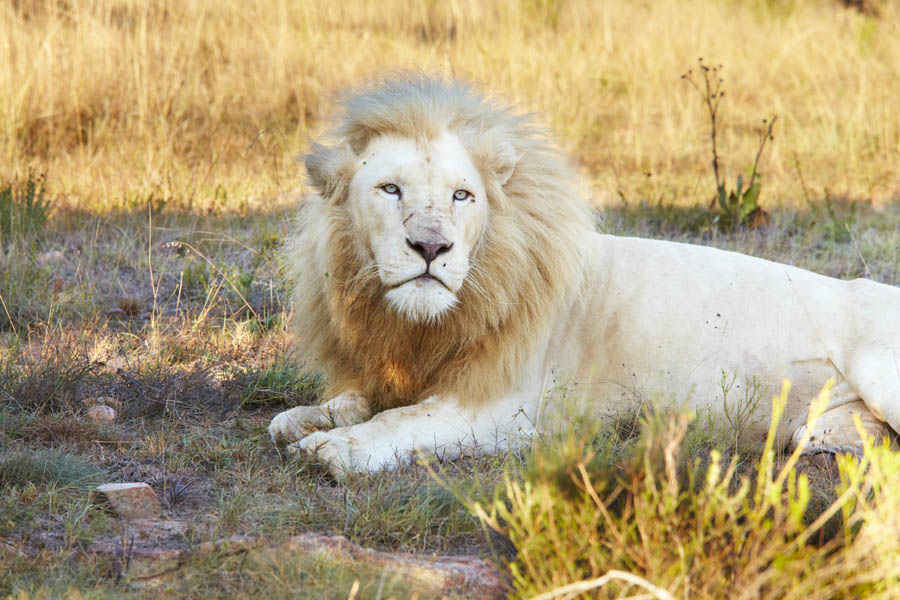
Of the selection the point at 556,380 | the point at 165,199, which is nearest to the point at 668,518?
the point at 556,380

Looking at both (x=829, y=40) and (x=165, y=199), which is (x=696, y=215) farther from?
(x=829, y=40)

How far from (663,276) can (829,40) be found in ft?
29.2

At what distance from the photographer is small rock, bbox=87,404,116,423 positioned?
4066 millimetres

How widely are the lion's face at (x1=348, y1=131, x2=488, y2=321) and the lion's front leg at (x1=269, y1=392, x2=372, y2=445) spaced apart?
0.59 meters

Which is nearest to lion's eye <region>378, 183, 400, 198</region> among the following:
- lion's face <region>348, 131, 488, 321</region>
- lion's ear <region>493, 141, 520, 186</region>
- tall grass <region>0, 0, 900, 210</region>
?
lion's face <region>348, 131, 488, 321</region>

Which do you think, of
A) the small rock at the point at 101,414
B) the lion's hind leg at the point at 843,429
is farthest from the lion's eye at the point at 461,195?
the small rock at the point at 101,414

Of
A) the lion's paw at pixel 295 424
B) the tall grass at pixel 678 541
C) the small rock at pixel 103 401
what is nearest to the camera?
the tall grass at pixel 678 541

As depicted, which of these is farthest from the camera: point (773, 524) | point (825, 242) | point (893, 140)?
point (893, 140)

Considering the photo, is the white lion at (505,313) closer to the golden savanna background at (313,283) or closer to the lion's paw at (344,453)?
the lion's paw at (344,453)

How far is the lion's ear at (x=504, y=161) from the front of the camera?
12.1ft

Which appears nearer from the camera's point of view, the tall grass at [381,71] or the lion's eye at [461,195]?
the lion's eye at [461,195]

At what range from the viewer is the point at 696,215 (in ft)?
24.1

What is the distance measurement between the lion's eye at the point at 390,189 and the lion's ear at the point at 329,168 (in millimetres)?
212

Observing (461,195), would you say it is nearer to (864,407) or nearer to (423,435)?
(423,435)
